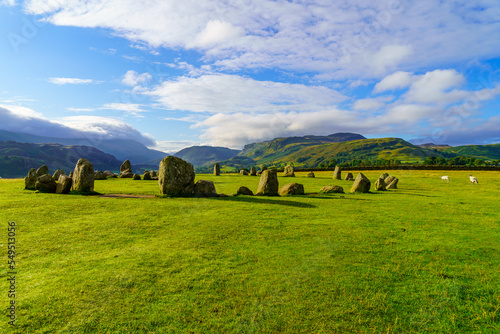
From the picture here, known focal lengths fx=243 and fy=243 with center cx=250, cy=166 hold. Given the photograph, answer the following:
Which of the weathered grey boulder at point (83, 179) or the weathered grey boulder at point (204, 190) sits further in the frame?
the weathered grey boulder at point (204, 190)

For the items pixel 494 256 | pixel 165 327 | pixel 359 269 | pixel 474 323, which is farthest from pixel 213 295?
pixel 494 256

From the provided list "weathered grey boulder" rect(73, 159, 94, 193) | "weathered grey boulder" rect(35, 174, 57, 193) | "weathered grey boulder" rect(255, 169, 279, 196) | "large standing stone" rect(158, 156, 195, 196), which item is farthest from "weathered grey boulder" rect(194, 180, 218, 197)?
"weathered grey boulder" rect(35, 174, 57, 193)

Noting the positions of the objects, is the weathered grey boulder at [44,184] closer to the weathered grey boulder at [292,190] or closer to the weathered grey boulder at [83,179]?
the weathered grey boulder at [83,179]

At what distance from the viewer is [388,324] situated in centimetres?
470

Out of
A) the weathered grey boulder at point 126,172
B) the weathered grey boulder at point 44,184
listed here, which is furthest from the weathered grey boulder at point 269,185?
the weathered grey boulder at point 126,172

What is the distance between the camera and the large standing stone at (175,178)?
19.2m

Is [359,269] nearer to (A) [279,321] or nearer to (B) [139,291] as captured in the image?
(A) [279,321]

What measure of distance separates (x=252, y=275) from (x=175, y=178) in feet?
47.4

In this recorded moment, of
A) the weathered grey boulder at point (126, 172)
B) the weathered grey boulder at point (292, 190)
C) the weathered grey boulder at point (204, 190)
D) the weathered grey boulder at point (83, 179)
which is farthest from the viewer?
the weathered grey boulder at point (126, 172)

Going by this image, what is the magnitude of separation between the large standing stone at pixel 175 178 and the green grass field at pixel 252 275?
745cm

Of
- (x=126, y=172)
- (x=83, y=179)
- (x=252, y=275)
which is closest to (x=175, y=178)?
(x=83, y=179)

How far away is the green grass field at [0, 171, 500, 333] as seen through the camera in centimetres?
476

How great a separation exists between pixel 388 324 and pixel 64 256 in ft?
29.2

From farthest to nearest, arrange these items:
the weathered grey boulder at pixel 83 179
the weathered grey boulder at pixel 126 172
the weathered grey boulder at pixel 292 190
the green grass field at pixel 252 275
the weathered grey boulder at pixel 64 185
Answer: the weathered grey boulder at pixel 126 172 → the weathered grey boulder at pixel 292 190 → the weathered grey boulder at pixel 83 179 → the weathered grey boulder at pixel 64 185 → the green grass field at pixel 252 275
